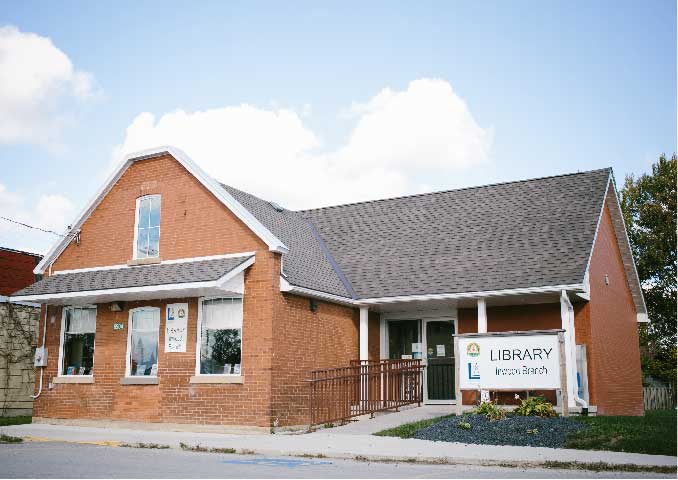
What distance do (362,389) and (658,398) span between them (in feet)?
66.6

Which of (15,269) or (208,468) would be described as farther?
(15,269)

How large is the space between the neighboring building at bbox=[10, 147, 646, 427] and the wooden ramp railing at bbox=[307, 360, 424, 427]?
0.49 m

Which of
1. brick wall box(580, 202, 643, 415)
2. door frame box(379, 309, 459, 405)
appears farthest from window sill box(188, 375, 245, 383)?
brick wall box(580, 202, 643, 415)

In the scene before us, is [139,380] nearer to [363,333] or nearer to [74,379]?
[74,379]

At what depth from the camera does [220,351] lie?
18234 millimetres

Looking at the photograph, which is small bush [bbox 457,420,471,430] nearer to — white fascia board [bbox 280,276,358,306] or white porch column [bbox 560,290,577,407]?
white porch column [bbox 560,290,577,407]

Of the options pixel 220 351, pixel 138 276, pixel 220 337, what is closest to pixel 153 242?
pixel 138 276

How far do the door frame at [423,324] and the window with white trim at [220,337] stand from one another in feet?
19.3

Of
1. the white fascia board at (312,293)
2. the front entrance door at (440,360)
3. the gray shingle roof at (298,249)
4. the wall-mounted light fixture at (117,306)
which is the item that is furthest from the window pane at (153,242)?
the front entrance door at (440,360)

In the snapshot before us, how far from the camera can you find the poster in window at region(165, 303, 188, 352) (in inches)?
733

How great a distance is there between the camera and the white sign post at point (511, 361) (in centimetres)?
1619

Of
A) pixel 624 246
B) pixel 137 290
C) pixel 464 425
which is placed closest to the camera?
pixel 464 425

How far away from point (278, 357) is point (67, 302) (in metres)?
→ 6.71

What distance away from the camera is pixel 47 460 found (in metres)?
12.0
